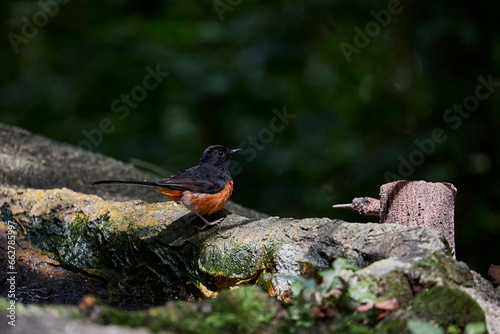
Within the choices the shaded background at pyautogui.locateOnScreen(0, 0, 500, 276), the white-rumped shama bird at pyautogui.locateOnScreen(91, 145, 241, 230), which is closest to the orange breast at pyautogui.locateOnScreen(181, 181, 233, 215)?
the white-rumped shama bird at pyautogui.locateOnScreen(91, 145, 241, 230)

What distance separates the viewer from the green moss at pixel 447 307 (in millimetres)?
2086

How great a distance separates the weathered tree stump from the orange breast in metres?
1.02

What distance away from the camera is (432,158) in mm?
6367

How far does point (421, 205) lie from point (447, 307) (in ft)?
3.23

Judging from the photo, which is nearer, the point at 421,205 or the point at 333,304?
the point at 333,304

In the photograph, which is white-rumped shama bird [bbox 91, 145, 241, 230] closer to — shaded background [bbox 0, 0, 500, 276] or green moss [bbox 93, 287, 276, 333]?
green moss [bbox 93, 287, 276, 333]

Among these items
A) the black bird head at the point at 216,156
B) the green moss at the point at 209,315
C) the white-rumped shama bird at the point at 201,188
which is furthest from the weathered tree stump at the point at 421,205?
the black bird head at the point at 216,156

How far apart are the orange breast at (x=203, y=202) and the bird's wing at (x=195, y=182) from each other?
0.04 metres

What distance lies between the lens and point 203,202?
11.3 feet

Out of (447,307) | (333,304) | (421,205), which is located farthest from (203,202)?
(447,307)

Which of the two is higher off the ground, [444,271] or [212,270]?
[444,271]

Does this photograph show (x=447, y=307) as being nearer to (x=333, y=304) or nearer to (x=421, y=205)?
(x=333, y=304)

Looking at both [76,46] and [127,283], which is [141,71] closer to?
[76,46]

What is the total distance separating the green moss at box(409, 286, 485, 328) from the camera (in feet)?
6.84
